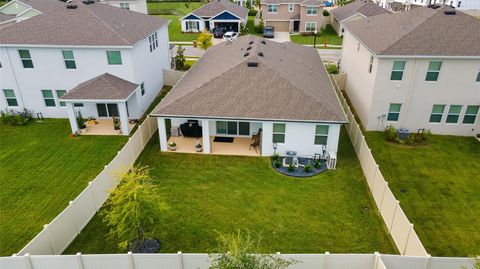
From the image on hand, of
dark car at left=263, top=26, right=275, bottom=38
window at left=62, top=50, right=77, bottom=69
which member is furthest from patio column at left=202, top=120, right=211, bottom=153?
dark car at left=263, top=26, right=275, bottom=38

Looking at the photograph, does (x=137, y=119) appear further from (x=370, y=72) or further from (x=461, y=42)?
(x=461, y=42)

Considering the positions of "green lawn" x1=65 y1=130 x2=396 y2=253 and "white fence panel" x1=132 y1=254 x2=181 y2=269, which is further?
"green lawn" x1=65 y1=130 x2=396 y2=253

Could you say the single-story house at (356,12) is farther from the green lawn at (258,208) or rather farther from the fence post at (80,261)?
the fence post at (80,261)

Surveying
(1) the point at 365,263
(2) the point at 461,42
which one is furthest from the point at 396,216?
(2) the point at 461,42

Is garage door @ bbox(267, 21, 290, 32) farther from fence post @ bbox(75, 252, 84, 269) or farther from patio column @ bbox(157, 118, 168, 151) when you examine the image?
fence post @ bbox(75, 252, 84, 269)

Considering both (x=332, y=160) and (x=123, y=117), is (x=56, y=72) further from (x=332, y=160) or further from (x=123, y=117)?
(x=332, y=160)

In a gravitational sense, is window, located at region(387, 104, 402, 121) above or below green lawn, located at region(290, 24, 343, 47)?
above
